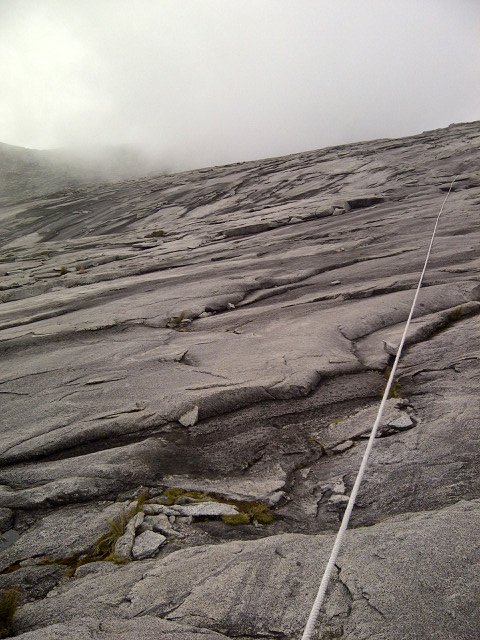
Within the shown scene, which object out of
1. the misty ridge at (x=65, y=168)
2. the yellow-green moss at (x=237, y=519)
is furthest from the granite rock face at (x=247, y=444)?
the misty ridge at (x=65, y=168)

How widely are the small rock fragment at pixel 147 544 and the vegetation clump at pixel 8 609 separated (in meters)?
1.63

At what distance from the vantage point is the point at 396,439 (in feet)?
27.3

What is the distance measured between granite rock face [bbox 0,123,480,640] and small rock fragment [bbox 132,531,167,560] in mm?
30

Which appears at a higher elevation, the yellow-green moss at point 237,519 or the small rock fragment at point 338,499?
the yellow-green moss at point 237,519

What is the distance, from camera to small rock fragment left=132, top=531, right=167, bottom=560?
6312 millimetres

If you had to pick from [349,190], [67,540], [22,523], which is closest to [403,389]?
[67,540]

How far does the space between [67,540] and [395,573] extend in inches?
199

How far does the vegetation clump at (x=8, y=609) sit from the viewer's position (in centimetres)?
547

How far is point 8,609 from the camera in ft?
18.5

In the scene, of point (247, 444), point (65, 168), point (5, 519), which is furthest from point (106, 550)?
point (65, 168)

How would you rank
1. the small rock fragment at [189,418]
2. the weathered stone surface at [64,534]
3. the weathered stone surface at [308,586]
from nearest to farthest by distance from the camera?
the weathered stone surface at [308,586] → the weathered stone surface at [64,534] → the small rock fragment at [189,418]

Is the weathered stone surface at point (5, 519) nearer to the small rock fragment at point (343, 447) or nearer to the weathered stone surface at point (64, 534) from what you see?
the weathered stone surface at point (64, 534)

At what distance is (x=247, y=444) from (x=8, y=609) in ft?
15.8

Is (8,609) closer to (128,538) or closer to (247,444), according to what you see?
(128,538)
